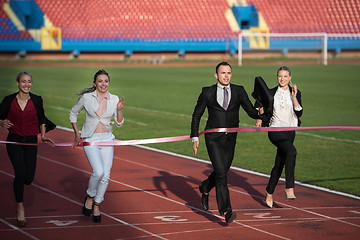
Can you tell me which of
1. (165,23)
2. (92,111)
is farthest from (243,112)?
(165,23)

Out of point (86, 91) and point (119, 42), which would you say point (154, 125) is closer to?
point (86, 91)

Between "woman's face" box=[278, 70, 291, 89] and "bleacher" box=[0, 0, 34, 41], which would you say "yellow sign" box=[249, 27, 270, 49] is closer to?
"bleacher" box=[0, 0, 34, 41]

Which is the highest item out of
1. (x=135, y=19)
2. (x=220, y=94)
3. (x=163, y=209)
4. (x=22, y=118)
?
(x=135, y=19)

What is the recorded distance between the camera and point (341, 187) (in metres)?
10.6

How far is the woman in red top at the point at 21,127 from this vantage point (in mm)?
7801

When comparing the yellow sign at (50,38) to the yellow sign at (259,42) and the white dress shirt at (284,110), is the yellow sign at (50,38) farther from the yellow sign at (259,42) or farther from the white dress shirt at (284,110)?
the white dress shirt at (284,110)

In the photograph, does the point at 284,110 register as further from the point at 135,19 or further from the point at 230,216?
the point at 135,19

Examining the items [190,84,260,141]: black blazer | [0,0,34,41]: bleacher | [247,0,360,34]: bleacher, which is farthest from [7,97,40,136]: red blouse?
[247,0,360,34]: bleacher

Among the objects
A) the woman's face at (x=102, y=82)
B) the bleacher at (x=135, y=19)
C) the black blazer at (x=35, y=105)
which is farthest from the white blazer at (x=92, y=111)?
the bleacher at (x=135, y=19)

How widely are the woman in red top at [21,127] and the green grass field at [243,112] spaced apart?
16.2 feet

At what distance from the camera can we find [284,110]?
8570 mm

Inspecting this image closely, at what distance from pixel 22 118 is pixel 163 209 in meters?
2.25

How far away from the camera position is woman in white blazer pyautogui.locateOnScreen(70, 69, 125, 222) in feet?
25.9

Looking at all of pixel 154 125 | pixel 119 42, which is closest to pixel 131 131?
pixel 154 125
